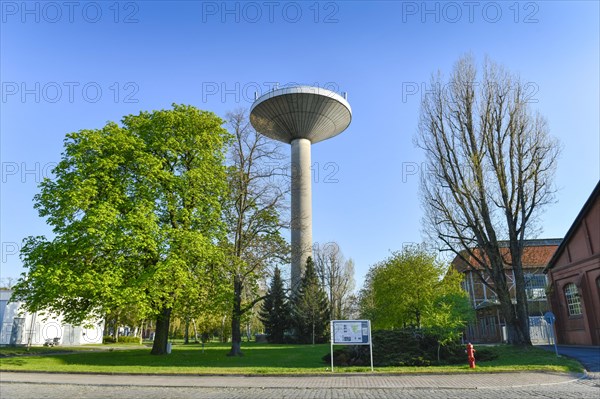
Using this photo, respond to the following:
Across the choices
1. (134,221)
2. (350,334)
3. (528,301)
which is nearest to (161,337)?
(134,221)

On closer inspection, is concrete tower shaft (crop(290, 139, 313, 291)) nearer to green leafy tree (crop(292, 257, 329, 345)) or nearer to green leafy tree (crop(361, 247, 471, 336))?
green leafy tree (crop(292, 257, 329, 345))

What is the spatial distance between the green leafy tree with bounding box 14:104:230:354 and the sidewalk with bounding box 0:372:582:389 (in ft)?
15.3

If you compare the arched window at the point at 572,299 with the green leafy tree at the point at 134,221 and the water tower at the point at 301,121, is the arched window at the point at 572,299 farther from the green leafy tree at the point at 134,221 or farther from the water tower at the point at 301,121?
the green leafy tree at the point at 134,221

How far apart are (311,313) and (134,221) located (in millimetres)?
32611

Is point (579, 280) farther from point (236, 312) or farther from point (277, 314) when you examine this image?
point (277, 314)

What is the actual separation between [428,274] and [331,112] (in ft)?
89.6

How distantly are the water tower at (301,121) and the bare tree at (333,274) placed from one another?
6.36m

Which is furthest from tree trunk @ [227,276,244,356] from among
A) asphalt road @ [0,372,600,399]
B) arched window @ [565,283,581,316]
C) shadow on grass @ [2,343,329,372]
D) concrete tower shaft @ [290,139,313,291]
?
arched window @ [565,283,581,316]

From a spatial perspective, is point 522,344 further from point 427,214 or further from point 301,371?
point 301,371

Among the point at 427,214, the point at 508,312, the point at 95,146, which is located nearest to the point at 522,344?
the point at 508,312

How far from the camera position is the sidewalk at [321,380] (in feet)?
43.5

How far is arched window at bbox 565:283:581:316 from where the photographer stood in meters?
33.9

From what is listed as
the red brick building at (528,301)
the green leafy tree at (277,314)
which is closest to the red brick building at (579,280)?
the red brick building at (528,301)

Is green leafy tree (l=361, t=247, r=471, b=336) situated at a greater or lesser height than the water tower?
lesser
